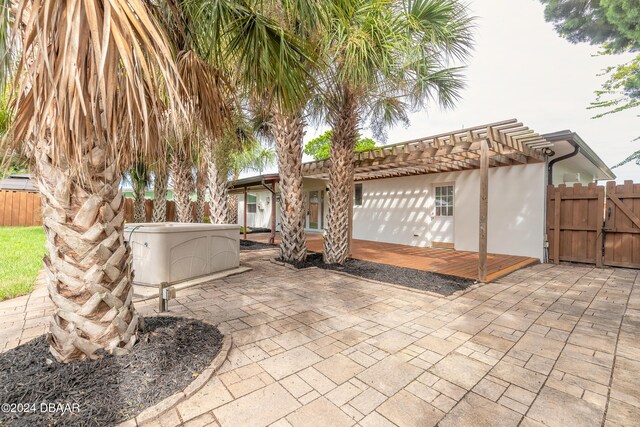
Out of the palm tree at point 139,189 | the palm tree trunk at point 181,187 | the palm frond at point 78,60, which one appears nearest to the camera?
the palm frond at point 78,60

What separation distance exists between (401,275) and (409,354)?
304 cm

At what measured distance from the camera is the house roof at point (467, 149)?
5.27 meters

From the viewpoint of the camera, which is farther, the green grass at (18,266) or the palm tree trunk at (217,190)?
the palm tree trunk at (217,190)

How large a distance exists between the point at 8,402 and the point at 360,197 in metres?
10.8

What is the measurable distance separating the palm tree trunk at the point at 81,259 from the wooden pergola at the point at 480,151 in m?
5.12

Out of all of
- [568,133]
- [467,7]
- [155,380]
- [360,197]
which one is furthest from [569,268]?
[155,380]

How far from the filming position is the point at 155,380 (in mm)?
1940

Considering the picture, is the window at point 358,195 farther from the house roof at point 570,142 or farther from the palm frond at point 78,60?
the palm frond at point 78,60

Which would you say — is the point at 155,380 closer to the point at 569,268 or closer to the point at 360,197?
the point at 569,268

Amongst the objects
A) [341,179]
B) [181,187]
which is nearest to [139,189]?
[181,187]

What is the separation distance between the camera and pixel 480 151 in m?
5.34

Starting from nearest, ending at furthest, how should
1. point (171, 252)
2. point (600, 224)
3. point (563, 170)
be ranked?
point (171, 252)
point (600, 224)
point (563, 170)

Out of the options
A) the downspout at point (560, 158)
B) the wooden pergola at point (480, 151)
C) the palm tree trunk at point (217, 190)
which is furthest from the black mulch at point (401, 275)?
the downspout at point (560, 158)

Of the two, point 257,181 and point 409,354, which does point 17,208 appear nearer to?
point 257,181
